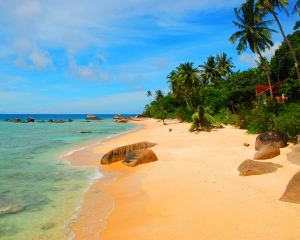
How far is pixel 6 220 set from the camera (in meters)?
8.62

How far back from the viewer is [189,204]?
890cm

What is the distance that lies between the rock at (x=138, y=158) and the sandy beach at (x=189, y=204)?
561 mm

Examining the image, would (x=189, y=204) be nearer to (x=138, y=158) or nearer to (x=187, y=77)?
(x=138, y=158)

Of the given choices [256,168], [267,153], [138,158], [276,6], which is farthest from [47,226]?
[276,6]

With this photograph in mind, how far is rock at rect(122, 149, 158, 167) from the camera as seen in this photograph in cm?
1566

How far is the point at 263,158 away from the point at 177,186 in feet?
16.1

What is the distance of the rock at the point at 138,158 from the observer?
1566 cm

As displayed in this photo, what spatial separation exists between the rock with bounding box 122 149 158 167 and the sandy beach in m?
0.56

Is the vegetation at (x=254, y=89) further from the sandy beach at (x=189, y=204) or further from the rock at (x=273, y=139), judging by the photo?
the sandy beach at (x=189, y=204)

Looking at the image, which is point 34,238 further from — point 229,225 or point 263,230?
point 263,230

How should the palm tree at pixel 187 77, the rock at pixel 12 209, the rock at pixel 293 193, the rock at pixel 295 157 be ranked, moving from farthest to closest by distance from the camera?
1. the palm tree at pixel 187 77
2. the rock at pixel 295 157
3. the rock at pixel 12 209
4. the rock at pixel 293 193

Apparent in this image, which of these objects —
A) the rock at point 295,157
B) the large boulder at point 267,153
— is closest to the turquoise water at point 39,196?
the large boulder at point 267,153

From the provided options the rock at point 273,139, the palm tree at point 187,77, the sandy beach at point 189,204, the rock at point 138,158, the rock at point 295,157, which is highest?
the palm tree at point 187,77

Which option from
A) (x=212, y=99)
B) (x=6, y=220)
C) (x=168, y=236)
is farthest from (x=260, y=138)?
(x=212, y=99)
